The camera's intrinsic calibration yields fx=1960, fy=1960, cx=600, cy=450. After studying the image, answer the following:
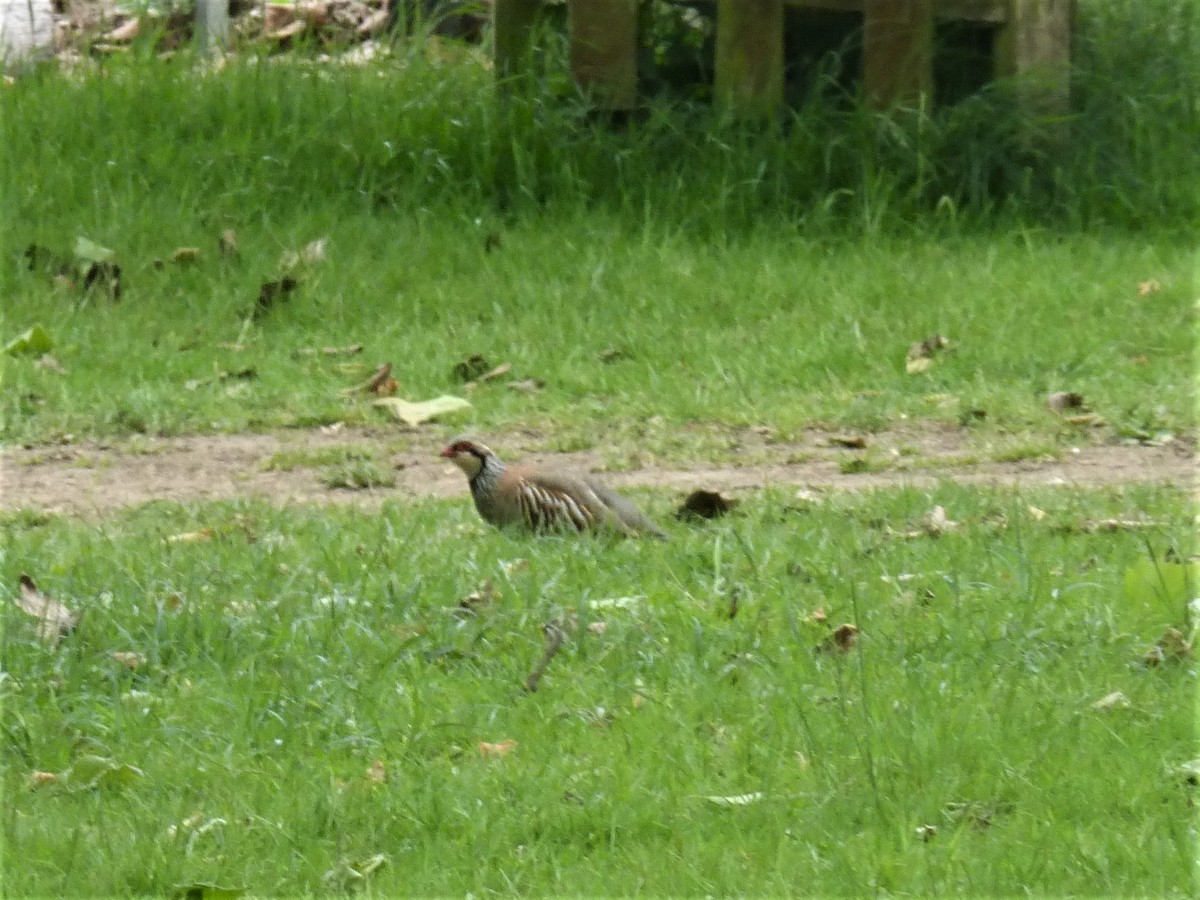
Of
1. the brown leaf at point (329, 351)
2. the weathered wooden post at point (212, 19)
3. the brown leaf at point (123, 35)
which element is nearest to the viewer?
the brown leaf at point (329, 351)

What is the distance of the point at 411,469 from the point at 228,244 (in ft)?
7.69

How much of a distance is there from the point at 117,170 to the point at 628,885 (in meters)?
6.54

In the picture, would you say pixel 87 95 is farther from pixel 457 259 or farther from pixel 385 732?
pixel 385 732

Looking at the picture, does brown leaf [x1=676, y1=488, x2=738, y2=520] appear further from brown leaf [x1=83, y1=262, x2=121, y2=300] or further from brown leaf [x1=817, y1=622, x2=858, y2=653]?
brown leaf [x1=83, y1=262, x2=121, y2=300]

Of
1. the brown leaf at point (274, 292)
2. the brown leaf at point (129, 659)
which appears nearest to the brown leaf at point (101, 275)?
the brown leaf at point (274, 292)

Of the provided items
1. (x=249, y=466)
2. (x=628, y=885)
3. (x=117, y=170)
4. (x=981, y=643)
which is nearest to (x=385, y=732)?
(x=628, y=885)

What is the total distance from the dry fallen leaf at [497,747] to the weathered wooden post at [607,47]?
5867mm

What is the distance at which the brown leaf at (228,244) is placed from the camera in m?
8.45

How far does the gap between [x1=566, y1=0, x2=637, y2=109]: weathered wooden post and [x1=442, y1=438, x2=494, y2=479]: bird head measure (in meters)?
3.76

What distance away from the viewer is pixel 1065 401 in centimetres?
687

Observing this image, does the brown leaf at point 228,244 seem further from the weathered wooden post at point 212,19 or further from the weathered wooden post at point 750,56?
the weathered wooden post at point 212,19

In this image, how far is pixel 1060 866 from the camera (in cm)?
320

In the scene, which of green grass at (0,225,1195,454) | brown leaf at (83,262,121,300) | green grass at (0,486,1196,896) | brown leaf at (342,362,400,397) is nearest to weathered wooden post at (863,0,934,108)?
green grass at (0,225,1195,454)

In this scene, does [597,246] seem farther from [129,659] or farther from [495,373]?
[129,659]
